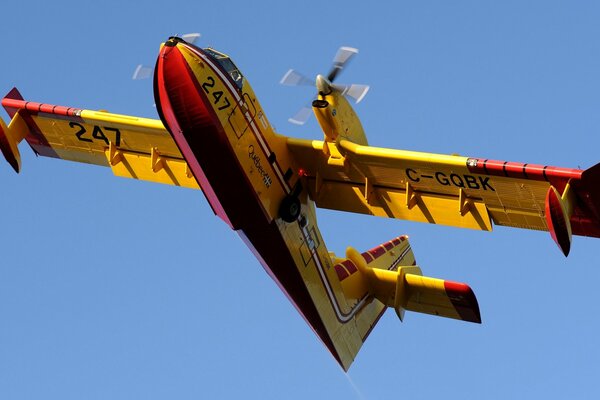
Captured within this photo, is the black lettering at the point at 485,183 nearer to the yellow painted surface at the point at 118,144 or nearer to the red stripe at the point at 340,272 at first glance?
the red stripe at the point at 340,272

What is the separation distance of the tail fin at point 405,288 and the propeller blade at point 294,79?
5710 mm

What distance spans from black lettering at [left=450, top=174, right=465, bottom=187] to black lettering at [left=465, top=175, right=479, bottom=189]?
0.46ft

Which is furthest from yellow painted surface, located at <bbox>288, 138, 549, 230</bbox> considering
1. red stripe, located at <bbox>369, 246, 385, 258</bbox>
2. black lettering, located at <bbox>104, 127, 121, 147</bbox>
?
black lettering, located at <bbox>104, 127, 121, 147</bbox>

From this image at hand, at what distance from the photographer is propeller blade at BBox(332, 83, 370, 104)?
28641 millimetres

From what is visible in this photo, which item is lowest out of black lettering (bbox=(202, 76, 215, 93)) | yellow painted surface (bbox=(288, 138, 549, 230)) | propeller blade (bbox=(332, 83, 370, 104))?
yellow painted surface (bbox=(288, 138, 549, 230))

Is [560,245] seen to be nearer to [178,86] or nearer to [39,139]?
[178,86]

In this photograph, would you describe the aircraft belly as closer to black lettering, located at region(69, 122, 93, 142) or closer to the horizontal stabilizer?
the horizontal stabilizer

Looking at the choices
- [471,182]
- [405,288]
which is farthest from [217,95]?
[405,288]

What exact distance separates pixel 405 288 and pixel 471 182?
4.54 meters

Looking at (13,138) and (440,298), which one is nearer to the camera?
(440,298)

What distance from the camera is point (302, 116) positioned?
92.9ft

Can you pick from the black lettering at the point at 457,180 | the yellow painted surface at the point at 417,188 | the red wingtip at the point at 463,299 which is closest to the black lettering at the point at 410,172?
the yellow painted surface at the point at 417,188

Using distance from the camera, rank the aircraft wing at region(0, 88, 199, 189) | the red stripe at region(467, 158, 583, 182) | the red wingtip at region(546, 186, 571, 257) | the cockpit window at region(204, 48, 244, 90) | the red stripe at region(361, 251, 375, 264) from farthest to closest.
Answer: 1. the red stripe at region(361, 251, 375, 264)
2. the aircraft wing at region(0, 88, 199, 189)
3. the cockpit window at region(204, 48, 244, 90)
4. the red stripe at region(467, 158, 583, 182)
5. the red wingtip at region(546, 186, 571, 257)

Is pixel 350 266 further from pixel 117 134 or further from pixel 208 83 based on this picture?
pixel 208 83
